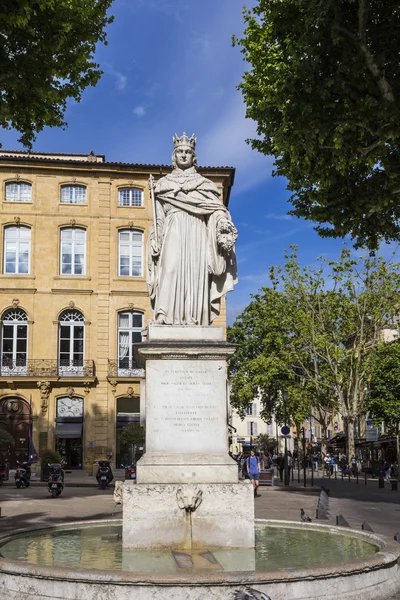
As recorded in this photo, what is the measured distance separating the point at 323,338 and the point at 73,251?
15516 mm

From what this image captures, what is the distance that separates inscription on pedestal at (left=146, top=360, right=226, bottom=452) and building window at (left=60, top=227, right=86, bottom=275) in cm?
3363

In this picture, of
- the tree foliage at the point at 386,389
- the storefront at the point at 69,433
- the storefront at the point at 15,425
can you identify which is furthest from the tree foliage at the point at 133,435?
the tree foliage at the point at 386,389

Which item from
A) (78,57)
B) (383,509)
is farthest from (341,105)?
(383,509)

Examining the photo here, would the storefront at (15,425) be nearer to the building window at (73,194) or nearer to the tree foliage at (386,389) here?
the building window at (73,194)

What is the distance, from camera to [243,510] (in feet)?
24.8

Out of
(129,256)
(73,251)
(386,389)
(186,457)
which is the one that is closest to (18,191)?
(73,251)

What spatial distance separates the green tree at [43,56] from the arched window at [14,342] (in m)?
25.9

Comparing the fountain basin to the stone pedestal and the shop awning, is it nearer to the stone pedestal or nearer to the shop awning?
the stone pedestal

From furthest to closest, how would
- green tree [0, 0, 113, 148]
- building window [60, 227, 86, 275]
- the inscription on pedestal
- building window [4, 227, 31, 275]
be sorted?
building window [60, 227, 86, 275] → building window [4, 227, 31, 275] → green tree [0, 0, 113, 148] → the inscription on pedestal

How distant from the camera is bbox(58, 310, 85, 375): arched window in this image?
39.5 meters

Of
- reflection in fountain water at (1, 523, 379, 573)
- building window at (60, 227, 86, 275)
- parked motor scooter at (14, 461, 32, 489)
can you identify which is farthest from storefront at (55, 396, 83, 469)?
reflection in fountain water at (1, 523, 379, 573)

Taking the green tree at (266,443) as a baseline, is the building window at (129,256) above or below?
above

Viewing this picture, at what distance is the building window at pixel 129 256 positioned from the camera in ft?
136

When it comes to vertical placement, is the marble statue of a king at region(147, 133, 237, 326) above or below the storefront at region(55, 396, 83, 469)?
above
